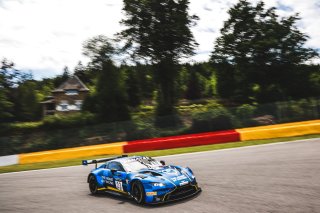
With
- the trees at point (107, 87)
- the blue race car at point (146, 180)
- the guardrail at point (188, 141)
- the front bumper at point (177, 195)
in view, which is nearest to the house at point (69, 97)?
the trees at point (107, 87)

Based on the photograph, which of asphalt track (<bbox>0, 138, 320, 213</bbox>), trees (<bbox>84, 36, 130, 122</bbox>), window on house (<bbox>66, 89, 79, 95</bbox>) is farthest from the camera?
window on house (<bbox>66, 89, 79, 95</bbox>)

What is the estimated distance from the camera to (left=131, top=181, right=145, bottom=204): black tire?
822cm

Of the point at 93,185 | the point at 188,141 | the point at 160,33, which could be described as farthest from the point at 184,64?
the point at 93,185

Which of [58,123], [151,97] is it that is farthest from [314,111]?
[151,97]

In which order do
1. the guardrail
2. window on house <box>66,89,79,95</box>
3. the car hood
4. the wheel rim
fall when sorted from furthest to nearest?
window on house <box>66,89,79,95</box> → the guardrail → the wheel rim → the car hood

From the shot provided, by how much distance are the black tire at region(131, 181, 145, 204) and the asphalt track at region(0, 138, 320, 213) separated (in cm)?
20

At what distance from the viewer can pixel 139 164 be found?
372 inches

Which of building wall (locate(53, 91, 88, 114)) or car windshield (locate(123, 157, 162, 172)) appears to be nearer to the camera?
car windshield (locate(123, 157, 162, 172))

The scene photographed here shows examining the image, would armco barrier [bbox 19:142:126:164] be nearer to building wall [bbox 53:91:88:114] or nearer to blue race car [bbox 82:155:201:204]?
blue race car [bbox 82:155:201:204]

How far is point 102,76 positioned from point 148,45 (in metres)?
7.68

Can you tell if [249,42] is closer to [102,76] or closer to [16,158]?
[102,76]

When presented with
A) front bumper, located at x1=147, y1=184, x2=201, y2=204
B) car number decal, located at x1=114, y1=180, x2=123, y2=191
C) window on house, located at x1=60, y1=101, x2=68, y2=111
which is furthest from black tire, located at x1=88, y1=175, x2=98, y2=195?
window on house, located at x1=60, y1=101, x2=68, y2=111

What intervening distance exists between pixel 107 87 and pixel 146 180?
34.8 meters

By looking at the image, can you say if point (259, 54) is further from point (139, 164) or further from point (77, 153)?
point (139, 164)
